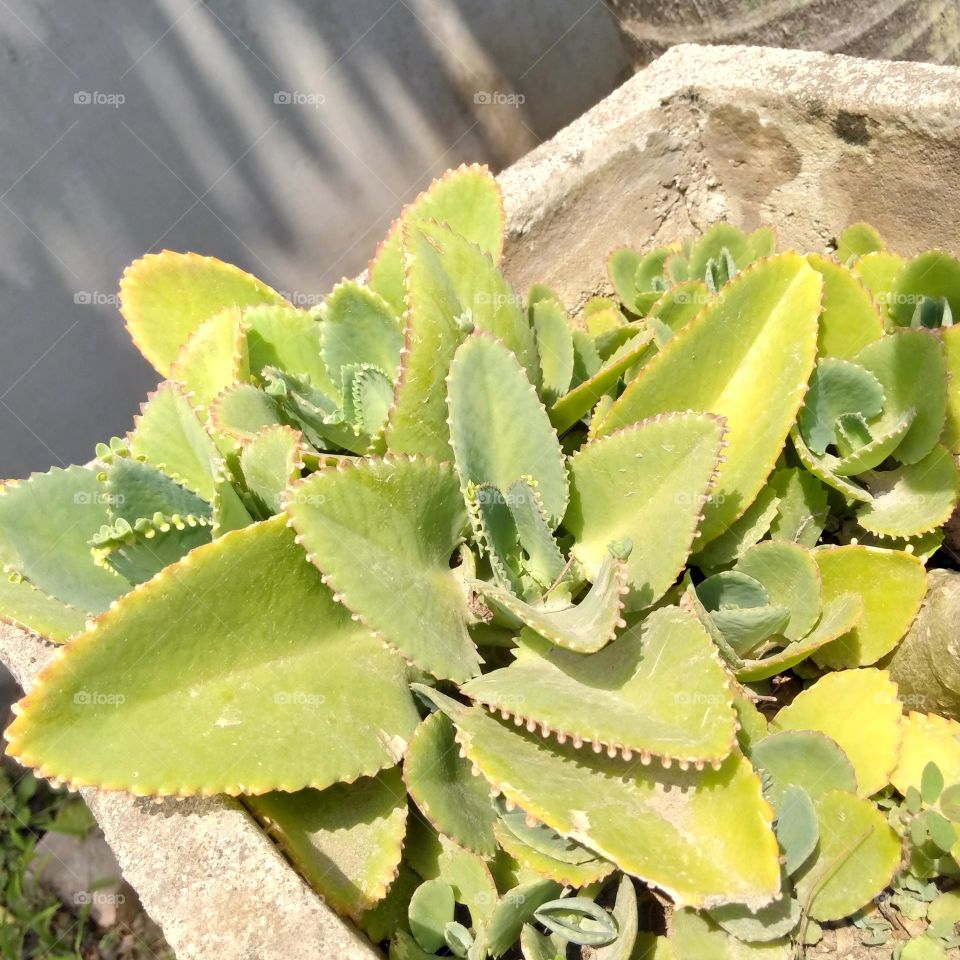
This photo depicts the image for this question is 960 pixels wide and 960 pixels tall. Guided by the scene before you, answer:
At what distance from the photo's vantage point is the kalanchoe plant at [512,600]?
0.70m

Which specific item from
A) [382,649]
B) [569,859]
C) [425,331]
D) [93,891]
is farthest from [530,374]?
[93,891]

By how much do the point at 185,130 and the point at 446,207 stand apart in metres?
1.29

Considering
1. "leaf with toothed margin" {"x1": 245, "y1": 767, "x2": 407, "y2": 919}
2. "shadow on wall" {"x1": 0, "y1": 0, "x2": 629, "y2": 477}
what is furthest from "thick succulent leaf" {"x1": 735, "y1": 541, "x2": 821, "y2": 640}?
"shadow on wall" {"x1": 0, "y1": 0, "x2": 629, "y2": 477}

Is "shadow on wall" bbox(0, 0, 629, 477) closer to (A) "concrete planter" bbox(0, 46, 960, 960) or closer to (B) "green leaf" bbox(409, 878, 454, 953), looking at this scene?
(A) "concrete planter" bbox(0, 46, 960, 960)

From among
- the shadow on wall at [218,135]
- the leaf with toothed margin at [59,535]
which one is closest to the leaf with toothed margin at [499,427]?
the leaf with toothed margin at [59,535]

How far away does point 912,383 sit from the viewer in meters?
0.91

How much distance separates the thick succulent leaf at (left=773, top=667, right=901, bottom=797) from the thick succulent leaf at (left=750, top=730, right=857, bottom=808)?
0.03m

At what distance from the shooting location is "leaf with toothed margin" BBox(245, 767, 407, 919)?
0.77 metres

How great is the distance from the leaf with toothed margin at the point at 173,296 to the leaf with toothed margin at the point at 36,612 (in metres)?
0.25

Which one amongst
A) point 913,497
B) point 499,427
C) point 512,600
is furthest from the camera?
point 913,497

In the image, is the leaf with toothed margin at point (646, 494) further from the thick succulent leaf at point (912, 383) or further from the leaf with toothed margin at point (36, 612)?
the leaf with toothed margin at point (36, 612)

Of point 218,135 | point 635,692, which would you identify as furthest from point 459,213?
point 218,135

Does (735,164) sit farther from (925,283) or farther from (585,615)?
(585,615)

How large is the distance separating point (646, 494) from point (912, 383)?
29cm
